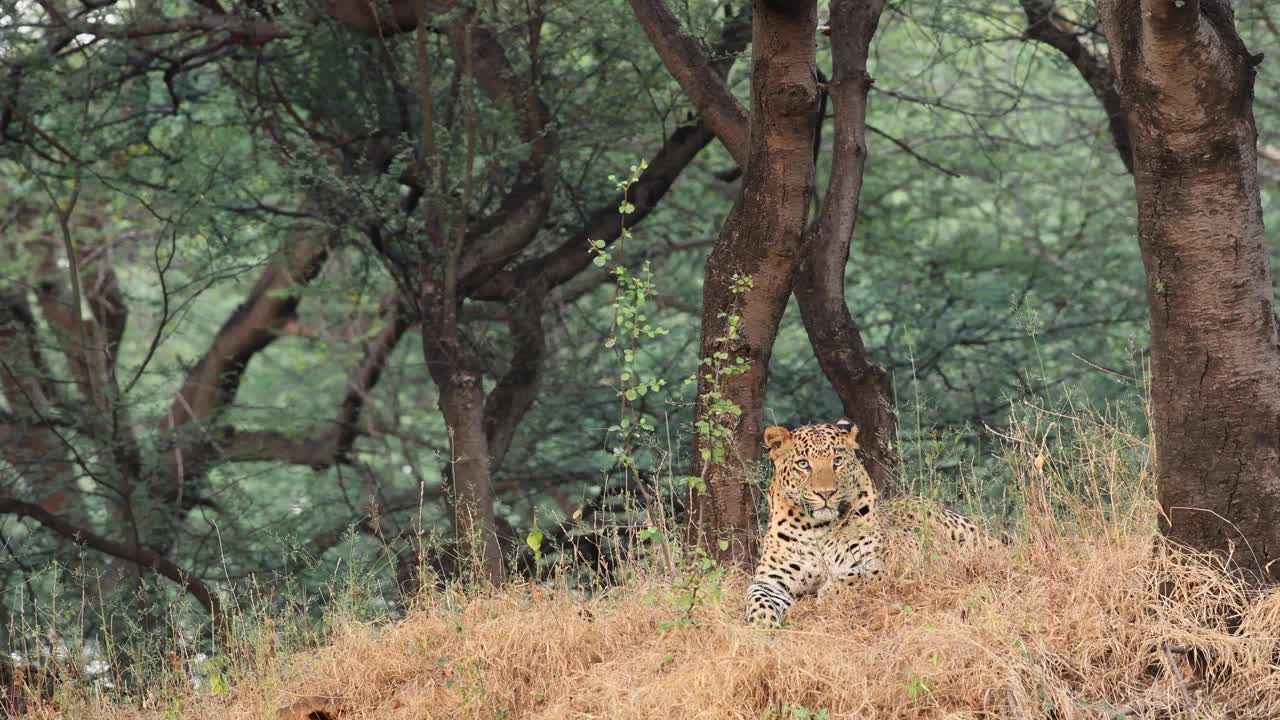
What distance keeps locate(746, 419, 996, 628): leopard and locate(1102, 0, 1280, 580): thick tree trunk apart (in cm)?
113

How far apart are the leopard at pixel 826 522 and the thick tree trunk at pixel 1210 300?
1.13 meters

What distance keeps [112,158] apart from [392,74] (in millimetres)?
2870

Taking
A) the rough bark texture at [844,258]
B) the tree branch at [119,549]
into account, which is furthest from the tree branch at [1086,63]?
the tree branch at [119,549]

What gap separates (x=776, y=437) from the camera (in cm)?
657

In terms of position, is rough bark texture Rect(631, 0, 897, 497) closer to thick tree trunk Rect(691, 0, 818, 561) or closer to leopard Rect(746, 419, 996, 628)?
thick tree trunk Rect(691, 0, 818, 561)

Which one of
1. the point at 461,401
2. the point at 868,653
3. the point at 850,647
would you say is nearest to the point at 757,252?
the point at 850,647

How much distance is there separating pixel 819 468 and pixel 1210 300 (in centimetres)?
178

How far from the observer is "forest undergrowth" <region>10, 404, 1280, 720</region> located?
4.88 m

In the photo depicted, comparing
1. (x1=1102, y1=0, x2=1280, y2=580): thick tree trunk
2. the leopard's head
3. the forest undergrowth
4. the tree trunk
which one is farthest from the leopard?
the tree trunk

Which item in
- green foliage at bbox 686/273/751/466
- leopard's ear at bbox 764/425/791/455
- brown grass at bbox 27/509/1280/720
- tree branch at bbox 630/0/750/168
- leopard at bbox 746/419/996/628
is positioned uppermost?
tree branch at bbox 630/0/750/168

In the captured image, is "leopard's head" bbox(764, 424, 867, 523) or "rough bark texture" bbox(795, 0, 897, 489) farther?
"rough bark texture" bbox(795, 0, 897, 489)

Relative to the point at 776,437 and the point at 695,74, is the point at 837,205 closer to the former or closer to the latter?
the point at 695,74

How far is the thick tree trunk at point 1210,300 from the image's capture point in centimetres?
509

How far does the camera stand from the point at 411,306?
36.5 ft
